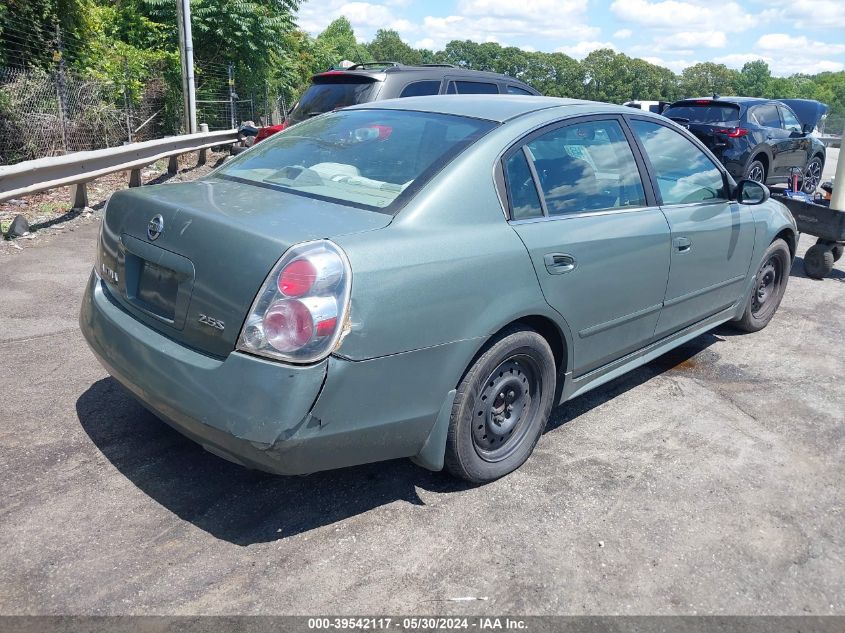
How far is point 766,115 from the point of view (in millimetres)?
12406

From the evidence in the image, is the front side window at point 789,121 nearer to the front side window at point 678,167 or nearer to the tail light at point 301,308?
the front side window at point 678,167

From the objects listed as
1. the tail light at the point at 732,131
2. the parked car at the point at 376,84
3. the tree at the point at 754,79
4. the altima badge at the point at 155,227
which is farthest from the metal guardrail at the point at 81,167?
the tree at the point at 754,79

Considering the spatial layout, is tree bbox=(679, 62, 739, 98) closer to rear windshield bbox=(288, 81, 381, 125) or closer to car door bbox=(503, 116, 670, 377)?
rear windshield bbox=(288, 81, 381, 125)

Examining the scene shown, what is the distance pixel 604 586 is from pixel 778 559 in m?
0.78

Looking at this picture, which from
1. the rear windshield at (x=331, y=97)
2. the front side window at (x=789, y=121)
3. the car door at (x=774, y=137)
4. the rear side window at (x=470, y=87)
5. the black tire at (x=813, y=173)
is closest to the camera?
the rear windshield at (x=331, y=97)

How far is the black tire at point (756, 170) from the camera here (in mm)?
11773

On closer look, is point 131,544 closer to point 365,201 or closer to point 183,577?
point 183,577

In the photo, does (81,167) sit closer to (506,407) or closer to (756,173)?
(506,407)

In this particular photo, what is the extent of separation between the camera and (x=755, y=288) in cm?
558

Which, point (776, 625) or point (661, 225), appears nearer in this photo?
point (776, 625)

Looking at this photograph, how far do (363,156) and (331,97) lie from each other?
5.15 metres

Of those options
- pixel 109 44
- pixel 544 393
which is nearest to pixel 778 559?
pixel 544 393

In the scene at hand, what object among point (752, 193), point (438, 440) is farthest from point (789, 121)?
point (438, 440)

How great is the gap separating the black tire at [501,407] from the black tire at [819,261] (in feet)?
17.6
